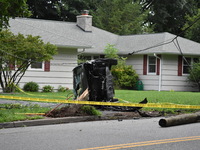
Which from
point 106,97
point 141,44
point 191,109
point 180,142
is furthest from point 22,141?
point 141,44

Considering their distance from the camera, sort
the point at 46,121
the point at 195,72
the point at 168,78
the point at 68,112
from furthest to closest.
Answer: the point at 168,78, the point at 195,72, the point at 68,112, the point at 46,121

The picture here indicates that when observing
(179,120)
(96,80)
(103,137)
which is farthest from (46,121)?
(179,120)

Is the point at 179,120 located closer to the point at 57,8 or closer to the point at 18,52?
the point at 18,52

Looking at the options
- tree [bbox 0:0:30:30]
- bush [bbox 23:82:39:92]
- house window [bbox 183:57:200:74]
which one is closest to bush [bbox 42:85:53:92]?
bush [bbox 23:82:39:92]

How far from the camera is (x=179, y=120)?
9.96m

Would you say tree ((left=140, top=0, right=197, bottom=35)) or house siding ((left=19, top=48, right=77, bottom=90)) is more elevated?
tree ((left=140, top=0, right=197, bottom=35))

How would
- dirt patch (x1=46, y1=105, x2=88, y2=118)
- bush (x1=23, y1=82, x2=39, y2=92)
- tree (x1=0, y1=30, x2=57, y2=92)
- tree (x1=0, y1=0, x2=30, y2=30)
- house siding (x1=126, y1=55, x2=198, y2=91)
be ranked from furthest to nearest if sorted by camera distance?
house siding (x1=126, y1=55, x2=198, y2=91) < bush (x1=23, y1=82, x2=39, y2=92) < tree (x1=0, y1=30, x2=57, y2=92) < tree (x1=0, y1=0, x2=30, y2=30) < dirt patch (x1=46, y1=105, x2=88, y2=118)

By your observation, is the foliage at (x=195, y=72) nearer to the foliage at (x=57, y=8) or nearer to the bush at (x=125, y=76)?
the bush at (x=125, y=76)

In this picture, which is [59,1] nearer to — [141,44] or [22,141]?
[141,44]

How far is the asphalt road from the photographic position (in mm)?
7109

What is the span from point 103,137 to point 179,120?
2.74 meters

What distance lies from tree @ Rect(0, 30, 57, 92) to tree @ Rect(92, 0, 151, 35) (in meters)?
19.9

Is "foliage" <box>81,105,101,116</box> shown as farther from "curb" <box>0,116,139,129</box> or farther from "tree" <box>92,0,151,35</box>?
"tree" <box>92,0,151,35</box>

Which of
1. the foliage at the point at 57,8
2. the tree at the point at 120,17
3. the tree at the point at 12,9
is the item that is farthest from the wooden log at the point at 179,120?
the foliage at the point at 57,8
